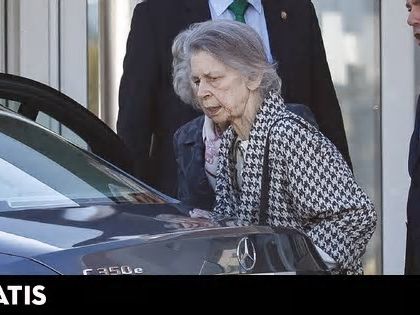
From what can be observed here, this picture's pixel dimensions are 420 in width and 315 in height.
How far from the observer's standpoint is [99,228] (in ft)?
12.7

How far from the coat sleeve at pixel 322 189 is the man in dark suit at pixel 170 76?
1411 millimetres

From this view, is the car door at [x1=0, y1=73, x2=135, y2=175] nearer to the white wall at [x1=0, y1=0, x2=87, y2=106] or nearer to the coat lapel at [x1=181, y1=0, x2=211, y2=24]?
the coat lapel at [x1=181, y1=0, x2=211, y2=24]

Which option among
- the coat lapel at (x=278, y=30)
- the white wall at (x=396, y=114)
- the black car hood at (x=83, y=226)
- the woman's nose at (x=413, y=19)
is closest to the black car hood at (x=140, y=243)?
the black car hood at (x=83, y=226)

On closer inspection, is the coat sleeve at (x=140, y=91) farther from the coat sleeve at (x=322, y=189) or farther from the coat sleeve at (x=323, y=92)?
the coat sleeve at (x=322, y=189)

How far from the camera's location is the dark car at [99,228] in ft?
12.0

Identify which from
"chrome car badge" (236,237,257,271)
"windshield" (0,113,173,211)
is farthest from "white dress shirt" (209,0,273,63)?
"chrome car badge" (236,237,257,271)

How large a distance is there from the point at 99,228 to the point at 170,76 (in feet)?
8.75

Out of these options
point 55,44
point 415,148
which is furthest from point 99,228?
point 55,44

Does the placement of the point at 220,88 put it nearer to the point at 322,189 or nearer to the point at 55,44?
the point at 322,189
